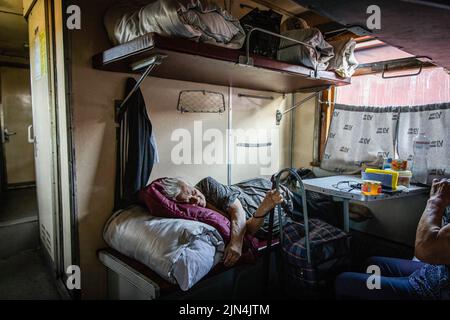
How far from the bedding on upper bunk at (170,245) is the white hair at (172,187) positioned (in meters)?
0.18

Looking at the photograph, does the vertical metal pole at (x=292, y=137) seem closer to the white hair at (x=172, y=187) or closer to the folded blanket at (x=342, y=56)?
the folded blanket at (x=342, y=56)

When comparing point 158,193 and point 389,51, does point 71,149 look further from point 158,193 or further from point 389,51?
point 389,51

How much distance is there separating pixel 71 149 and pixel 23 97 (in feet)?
11.3

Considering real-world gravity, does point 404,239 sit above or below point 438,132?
below

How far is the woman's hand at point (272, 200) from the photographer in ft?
6.03

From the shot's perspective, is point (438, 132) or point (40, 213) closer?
point (438, 132)

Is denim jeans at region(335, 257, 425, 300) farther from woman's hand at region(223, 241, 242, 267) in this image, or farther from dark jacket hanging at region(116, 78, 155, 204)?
dark jacket hanging at region(116, 78, 155, 204)

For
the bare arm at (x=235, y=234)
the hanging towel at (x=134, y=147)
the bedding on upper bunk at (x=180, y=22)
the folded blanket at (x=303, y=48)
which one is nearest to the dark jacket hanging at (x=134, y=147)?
the hanging towel at (x=134, y=147)

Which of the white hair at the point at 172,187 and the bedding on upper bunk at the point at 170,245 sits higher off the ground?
the white hair at the point at 172,187

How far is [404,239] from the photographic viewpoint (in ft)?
8.55

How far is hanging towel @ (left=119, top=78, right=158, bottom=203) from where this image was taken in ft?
6.57

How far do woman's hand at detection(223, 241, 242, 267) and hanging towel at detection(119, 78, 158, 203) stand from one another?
2.35ft

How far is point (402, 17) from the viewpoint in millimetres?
817
